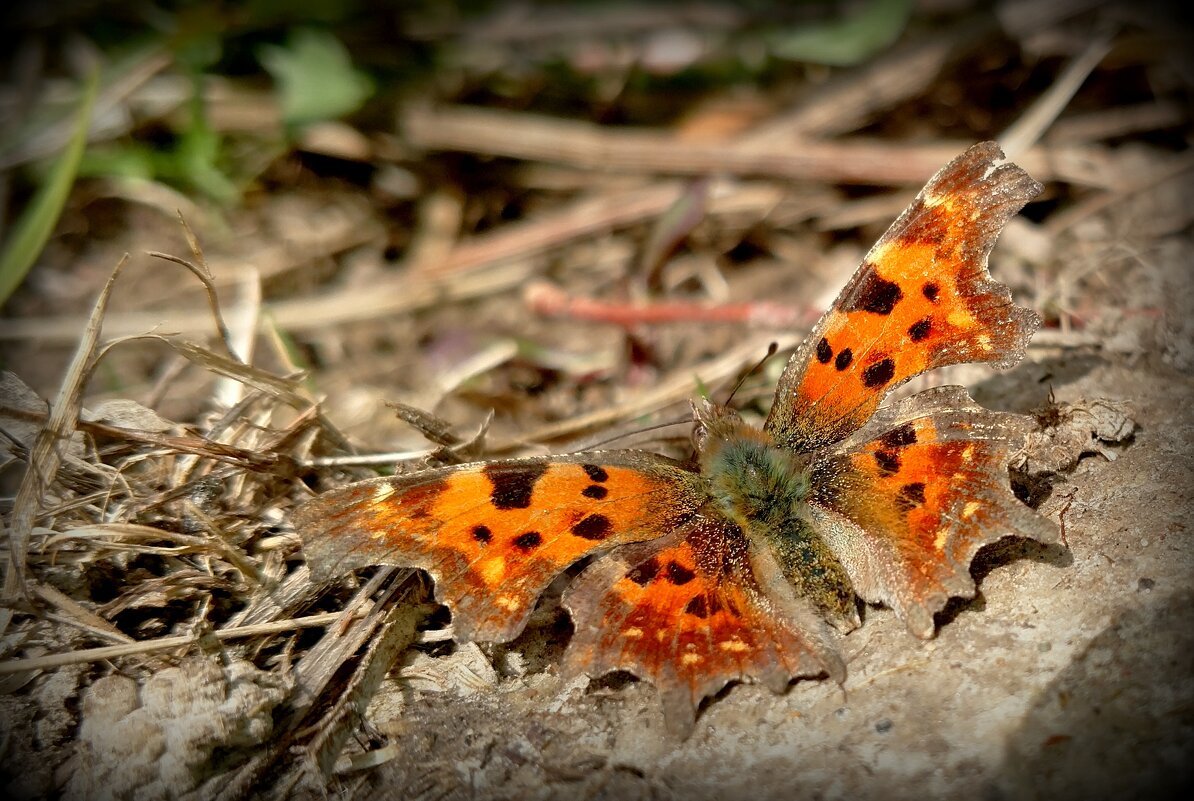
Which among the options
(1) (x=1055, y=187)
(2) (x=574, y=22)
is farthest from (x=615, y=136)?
(1) (x=1055, y=187)

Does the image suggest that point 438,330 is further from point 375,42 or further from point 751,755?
point 751,755

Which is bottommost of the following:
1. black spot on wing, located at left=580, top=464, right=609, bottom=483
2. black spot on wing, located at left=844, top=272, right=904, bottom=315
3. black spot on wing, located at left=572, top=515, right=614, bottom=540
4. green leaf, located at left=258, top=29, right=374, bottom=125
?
black spot on wing, located at left=572, top=515, right=614, bottom=540

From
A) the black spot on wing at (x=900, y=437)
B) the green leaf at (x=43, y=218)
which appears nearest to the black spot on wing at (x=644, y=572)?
the black spot on wing at (x=900, y=437)

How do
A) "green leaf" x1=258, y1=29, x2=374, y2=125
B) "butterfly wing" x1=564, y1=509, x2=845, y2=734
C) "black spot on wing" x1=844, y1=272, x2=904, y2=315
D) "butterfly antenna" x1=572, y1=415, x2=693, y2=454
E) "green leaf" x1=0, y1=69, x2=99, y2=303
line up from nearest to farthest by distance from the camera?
"butterfly wing" x1=564, y1=509, x2=845, y2=734 < "black spot on wing" x1=844, y1=272, x2=904, y2=315 < "butterfly antenna" x1=572, y1=415, x2=693, y2=454 < "green leaf" x1=0, y1=69, x2=99, y2=303 < "green leaf" x1=258, y1=29, x2=374, y2=125

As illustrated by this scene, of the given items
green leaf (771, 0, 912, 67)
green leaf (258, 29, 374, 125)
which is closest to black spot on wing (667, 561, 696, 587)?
green leaf (771, 0, 912, 67)

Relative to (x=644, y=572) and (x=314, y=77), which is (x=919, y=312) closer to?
(x=644, y=572)

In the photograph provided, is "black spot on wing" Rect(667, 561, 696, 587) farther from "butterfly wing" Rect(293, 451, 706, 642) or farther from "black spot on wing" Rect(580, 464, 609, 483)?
"black spot on wing" Rect(580, 464, 609, 483)
